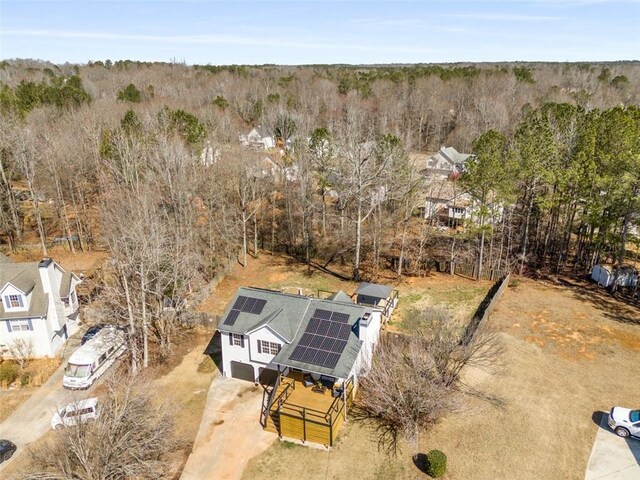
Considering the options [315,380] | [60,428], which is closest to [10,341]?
[60,428]

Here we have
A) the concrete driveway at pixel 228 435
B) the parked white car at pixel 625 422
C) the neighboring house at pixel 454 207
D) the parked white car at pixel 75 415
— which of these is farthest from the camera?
the neighboring house at pixel 454 207

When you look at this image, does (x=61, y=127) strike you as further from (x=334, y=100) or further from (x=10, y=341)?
(x=334, y=100)

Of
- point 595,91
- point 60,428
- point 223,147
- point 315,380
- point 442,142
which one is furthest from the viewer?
point 595,91

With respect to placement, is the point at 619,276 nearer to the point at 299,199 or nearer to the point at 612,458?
the point at 612,458

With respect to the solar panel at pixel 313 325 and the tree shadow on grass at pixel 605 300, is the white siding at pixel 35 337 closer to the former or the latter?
the solar panel at pixel 313 325

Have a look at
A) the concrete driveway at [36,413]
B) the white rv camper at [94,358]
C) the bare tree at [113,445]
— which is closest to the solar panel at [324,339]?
the bare tree at [113,445]

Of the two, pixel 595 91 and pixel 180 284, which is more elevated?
pixel 595 91

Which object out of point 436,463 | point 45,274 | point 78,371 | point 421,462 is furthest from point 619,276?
point 45,274
